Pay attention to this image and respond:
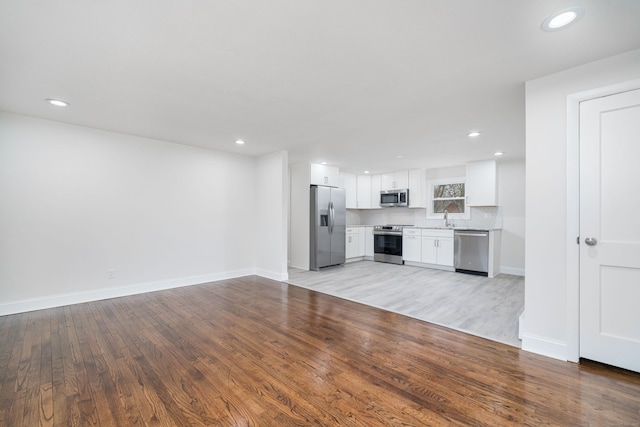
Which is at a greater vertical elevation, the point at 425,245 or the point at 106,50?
the point at 106,50

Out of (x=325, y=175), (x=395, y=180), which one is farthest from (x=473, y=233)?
(x=325, y=175)

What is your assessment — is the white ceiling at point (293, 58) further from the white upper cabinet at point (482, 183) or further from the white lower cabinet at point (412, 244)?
the white lower cabinet at point (412, 244)

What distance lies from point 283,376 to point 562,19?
2.99 m

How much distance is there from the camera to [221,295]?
404 centimetres

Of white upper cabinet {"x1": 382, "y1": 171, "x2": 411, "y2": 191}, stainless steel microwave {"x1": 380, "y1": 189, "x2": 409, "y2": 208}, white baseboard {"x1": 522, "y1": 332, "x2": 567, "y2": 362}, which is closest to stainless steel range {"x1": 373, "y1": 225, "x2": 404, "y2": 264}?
stainless steel microwave {"x1": 380, "y1": 189, "x2": 409, "y2": 208}

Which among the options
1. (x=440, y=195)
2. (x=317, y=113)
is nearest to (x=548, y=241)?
(x=317, y=113)

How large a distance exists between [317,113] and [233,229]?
9.99ft

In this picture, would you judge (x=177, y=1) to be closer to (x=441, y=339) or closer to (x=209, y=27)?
(x=209, y=27)

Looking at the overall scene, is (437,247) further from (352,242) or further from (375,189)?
(375,189)

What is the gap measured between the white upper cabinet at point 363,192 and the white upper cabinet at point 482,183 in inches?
100

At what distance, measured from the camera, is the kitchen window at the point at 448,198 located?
634 cm

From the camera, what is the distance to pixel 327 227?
6020 millimetres

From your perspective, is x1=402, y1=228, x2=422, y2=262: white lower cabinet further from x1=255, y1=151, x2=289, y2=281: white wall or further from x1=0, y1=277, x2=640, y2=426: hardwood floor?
x1=0, y1=277, x2=640, y2=426: hardwood floor

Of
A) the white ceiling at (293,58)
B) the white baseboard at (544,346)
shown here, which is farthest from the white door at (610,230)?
the white ceiling at (293,58)
